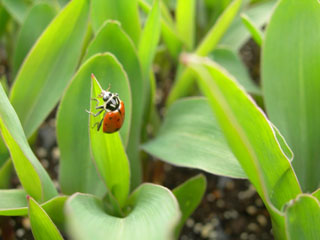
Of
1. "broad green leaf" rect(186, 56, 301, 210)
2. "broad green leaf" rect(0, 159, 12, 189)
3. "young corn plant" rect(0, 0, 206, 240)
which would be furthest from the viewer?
"broad green leaf" rect(0, 159, 12, 189)

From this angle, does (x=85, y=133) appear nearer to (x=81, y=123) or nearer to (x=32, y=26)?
(x=81, y=123)

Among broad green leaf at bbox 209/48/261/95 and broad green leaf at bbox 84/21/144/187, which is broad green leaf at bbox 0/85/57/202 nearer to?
broad green leaf at bbox 84/21/144/187

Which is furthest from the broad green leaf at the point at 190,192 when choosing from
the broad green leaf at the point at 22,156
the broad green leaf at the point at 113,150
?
the broad green leaf at the point at 22,156

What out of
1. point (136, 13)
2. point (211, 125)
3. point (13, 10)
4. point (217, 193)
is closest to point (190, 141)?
point (211, 125)

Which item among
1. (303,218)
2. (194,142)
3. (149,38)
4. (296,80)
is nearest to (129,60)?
(149,38)

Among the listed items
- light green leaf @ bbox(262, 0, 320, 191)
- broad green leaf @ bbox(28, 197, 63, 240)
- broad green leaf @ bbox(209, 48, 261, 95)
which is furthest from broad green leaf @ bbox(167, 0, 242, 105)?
broad green leaf @ bbox(28, 197, 63, 240)

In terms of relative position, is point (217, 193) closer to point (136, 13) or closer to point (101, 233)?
point (136, 13)
